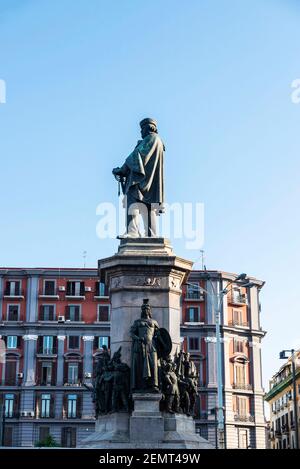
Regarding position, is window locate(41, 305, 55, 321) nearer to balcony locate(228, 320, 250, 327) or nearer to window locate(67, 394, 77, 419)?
window locate(67, 394, 77, 419)

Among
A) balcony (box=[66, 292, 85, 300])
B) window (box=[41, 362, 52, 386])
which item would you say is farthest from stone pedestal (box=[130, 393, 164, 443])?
balcony (box=[66, 292, 85, 300])

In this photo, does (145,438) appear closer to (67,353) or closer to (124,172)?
(124,172)

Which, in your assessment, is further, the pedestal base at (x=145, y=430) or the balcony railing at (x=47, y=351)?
the balcony railing at (x=47, y=351)

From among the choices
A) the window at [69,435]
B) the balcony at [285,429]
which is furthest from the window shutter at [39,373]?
the balcony at [285,429]

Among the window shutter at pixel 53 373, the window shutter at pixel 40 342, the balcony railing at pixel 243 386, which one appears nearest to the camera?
the window shutter at pixel 53 373

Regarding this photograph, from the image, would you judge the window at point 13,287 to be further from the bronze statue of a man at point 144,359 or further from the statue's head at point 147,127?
the bronze statue of a man at point 144,359

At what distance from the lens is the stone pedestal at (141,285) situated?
1717cm

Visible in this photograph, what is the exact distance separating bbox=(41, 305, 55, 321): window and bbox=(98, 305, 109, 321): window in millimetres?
4992

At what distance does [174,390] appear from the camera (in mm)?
16375

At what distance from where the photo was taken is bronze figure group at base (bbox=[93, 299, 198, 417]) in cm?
1622

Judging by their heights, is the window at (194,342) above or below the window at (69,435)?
above

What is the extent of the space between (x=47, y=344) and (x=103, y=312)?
6860 millimetres

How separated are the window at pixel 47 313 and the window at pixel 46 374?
16.0 ft

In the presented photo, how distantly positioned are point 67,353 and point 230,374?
1748 centimetres
